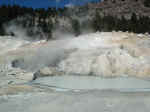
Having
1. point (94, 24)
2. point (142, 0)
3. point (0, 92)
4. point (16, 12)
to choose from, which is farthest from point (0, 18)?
point (142, 0)

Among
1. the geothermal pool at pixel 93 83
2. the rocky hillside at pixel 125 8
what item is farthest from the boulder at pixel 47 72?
the rocky hillside at pixel 125 8

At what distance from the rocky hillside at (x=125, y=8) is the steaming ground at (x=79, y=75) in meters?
30.0

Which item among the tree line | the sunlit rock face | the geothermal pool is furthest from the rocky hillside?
the geothermal pool

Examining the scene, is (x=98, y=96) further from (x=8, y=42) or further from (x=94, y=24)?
(x=94, y=24)

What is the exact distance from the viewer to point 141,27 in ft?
93.9

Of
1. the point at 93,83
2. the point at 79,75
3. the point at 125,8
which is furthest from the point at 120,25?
the point at 93,83

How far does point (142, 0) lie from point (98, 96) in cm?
4711

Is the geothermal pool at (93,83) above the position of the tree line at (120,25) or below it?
below

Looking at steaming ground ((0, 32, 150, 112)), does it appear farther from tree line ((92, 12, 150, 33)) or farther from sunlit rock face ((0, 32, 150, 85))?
tree line ((92, 12, 150, 33))

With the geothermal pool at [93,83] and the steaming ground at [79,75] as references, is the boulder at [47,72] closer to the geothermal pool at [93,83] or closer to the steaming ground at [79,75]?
the steaming ground at [79,75]

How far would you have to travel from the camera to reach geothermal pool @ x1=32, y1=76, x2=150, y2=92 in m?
5.30

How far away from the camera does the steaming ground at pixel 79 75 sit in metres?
3.99

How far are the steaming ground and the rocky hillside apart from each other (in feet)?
98.4

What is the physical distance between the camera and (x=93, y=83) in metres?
5.77
